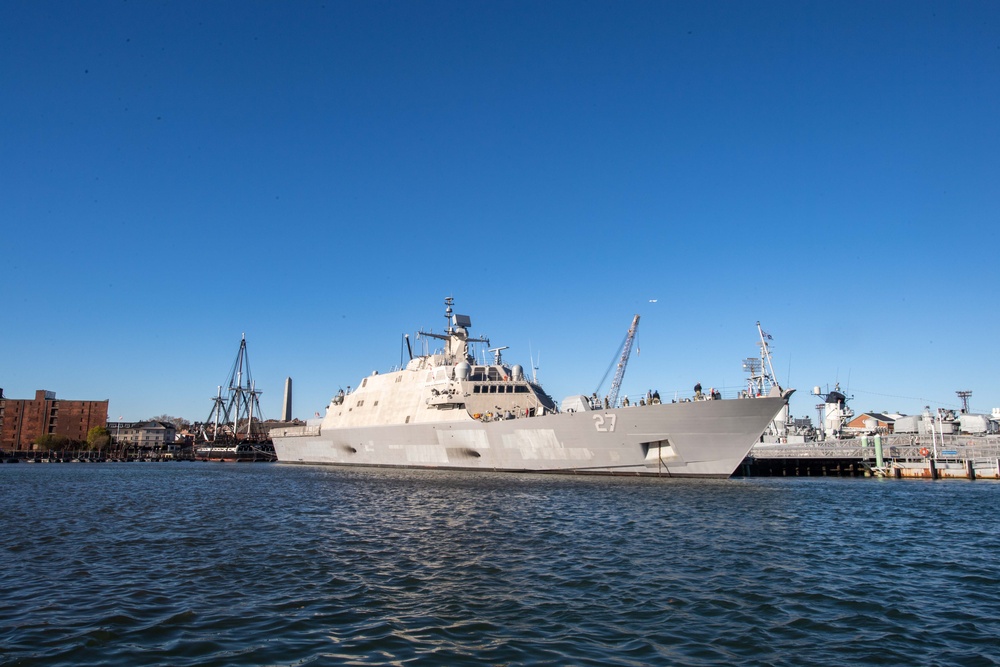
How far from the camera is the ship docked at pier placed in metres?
28.5

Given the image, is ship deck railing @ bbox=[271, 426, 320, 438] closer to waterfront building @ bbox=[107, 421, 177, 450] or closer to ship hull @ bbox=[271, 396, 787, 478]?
ship hull @ bbox=[271, 396, 787, 478]

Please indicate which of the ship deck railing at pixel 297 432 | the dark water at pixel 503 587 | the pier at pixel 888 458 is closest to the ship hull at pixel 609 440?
the dark water at pixel 503 587

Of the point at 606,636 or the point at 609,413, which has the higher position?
the point at 609,413

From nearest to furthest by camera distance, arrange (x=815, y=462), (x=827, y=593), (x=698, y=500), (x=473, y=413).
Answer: (x=827, y=593) < (x=698, y=500) < (x=473, y=413) < (x=815, y=462)

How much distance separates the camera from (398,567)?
1142cm

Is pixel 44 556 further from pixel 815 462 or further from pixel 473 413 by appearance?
pixel 815 462

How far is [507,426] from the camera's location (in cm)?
3431

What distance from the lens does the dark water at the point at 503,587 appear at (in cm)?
706

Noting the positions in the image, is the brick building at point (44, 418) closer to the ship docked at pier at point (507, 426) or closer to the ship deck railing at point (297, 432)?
the ship deck railing at point (297, 432)

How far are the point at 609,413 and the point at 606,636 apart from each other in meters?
22.8

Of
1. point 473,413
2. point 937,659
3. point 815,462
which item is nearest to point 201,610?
point 937,659

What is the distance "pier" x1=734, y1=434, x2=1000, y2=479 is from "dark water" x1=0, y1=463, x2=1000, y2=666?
28.2 meters

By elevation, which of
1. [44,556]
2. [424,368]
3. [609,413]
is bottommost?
[44,556]

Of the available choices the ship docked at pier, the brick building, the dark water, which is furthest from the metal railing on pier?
the brick building
